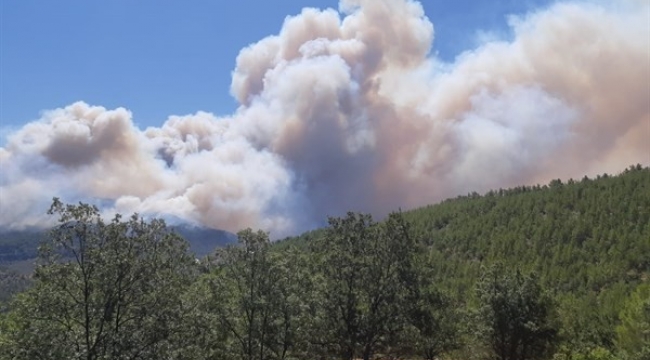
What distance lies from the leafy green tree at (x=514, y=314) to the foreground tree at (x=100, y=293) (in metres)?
A: 48.3

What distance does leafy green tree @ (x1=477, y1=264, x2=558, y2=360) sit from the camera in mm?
72500

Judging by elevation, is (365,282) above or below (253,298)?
above

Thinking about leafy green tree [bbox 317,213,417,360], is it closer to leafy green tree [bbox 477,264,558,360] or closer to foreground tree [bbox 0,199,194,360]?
leafy green tree [bbox 477,264,558,360]

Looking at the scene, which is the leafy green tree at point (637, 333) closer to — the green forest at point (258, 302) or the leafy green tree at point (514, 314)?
the green forest at point (258, 302)

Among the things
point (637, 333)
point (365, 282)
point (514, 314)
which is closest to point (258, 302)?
point (365, 282)

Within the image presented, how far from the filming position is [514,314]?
72688mm

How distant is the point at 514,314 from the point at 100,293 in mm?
55389

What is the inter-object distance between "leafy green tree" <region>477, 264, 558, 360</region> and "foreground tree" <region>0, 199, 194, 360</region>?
48270mm

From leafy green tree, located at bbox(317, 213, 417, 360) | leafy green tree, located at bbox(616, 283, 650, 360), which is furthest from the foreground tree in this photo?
leafy green tree, located at bbox(616, 283, 650, 360)

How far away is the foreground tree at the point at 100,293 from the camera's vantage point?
114ft

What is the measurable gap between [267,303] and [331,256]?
33.6ft

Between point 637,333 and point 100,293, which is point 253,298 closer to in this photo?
point 100,293

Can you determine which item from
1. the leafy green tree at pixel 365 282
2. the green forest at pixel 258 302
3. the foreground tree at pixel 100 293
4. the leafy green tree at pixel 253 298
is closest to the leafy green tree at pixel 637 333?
the green forest at pixel 258 302

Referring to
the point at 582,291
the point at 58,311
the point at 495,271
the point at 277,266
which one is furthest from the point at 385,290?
the point at 582,291
